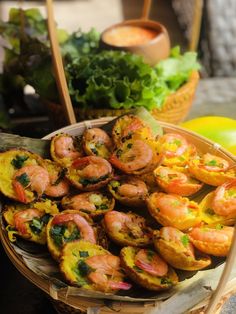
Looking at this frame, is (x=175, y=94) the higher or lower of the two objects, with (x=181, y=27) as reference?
higher

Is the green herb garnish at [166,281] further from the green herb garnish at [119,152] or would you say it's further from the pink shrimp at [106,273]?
the green herb garnish at [119,152]

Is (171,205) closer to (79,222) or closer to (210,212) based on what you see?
(210,212)

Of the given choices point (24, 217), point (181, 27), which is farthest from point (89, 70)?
point (181, 27)

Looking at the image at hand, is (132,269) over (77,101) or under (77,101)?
under

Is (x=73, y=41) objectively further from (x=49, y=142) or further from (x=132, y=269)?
(x=132, y=269)

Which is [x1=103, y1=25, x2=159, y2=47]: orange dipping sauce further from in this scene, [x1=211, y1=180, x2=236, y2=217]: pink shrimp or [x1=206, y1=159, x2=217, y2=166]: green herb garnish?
[x1=211, y1=180, x2=236, y2=217]: pink shrimp

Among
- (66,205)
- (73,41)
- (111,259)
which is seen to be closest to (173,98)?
(73,41)
